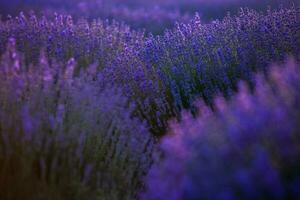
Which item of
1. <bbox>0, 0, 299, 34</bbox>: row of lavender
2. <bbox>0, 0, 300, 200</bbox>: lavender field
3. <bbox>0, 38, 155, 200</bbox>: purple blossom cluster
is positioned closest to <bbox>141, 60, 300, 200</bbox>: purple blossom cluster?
<bbox>0, 0, 300, 200</bbox>: lavender field

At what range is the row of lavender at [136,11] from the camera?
303 inches

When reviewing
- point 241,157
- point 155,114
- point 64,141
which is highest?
point 155,114

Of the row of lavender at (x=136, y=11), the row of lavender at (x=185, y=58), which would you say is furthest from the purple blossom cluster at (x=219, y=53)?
the row of lavender at (x=136, y=11)

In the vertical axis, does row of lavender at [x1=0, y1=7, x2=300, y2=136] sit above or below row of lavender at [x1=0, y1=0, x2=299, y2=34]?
below

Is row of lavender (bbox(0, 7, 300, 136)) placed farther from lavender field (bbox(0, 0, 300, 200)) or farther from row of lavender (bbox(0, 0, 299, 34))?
row of lavender (bbox(0, 0, 299, 34))

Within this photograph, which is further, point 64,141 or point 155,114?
point 155,114

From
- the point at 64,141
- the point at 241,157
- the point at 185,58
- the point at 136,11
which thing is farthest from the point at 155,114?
the point at 136,11

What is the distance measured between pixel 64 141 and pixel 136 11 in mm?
6315

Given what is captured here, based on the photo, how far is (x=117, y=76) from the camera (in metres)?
3.71

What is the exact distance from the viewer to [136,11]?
28.3ft

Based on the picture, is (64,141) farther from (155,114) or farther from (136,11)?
(136,11)

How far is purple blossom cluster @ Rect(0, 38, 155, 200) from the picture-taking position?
2.38 m

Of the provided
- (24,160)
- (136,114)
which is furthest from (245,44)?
(24,160)

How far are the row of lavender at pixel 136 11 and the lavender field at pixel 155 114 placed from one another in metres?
2.83
